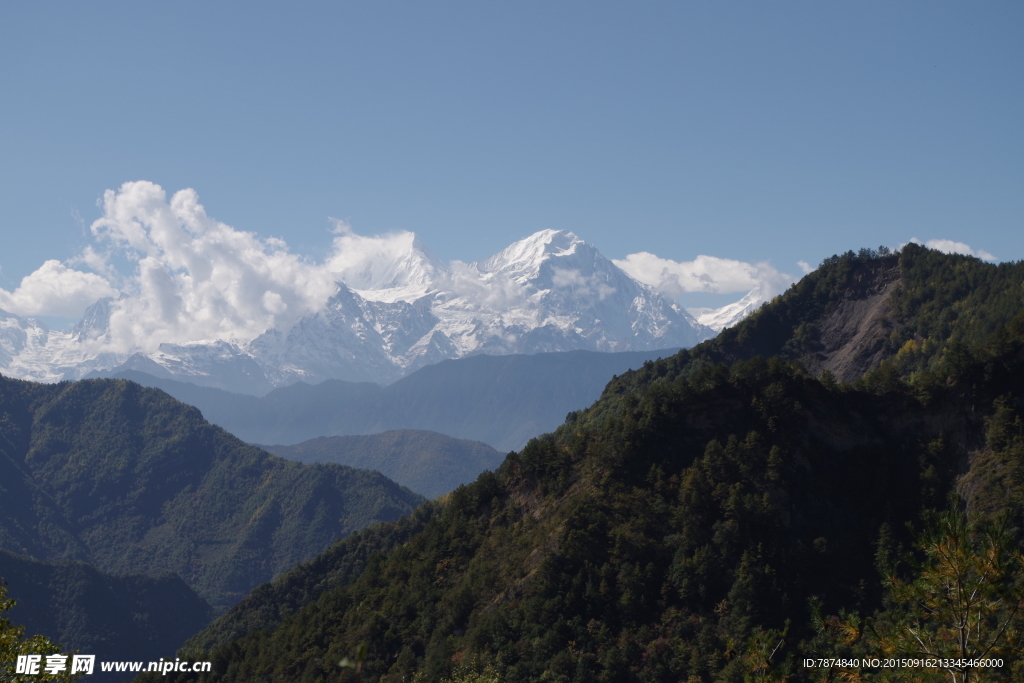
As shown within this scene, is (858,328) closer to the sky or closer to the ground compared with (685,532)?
closer to the sky

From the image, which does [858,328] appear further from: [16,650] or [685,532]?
[16,650]

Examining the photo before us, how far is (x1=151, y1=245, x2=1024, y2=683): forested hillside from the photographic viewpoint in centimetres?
7362

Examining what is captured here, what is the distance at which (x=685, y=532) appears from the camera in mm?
79812

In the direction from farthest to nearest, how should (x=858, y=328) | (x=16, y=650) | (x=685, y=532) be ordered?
(x=858, y=328), (x=685, y=532), (x=16, y=650)

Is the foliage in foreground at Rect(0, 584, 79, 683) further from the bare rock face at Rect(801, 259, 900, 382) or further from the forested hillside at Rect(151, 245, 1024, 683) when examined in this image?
the bare rock face at Rect(801, 259, 900, 382)

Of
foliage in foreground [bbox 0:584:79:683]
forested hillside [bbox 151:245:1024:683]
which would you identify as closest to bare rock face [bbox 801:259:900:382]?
forested hillside [bbox 151:245:1024:683]

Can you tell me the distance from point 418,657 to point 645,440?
33643mm

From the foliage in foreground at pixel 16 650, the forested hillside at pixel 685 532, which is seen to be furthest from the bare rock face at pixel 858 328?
the foliage in foreground at pixel 16 650

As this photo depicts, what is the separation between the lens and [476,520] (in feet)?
323

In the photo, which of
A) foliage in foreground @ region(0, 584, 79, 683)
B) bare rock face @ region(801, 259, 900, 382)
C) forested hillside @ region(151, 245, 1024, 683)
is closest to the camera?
foliage in foreground @ region(0, 584, 79, 683)

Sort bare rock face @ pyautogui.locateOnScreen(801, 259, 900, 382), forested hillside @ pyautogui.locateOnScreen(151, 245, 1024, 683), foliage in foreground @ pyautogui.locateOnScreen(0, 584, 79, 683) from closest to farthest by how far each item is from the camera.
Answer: foliage in foreground @ pyautogui.locateOnScreen(0, 584, 79, 683) → forested hillside @ pyautogui.locateOnScreen(151, 245, 1024, 683) → bare rock face @ pyautogui.locateOnScreen(801, 259, 900, 382)

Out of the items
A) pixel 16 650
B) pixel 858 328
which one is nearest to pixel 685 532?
pixel 16 650

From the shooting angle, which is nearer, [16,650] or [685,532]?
[16,650]

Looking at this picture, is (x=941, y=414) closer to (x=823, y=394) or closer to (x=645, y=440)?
(x=823, y=394)
